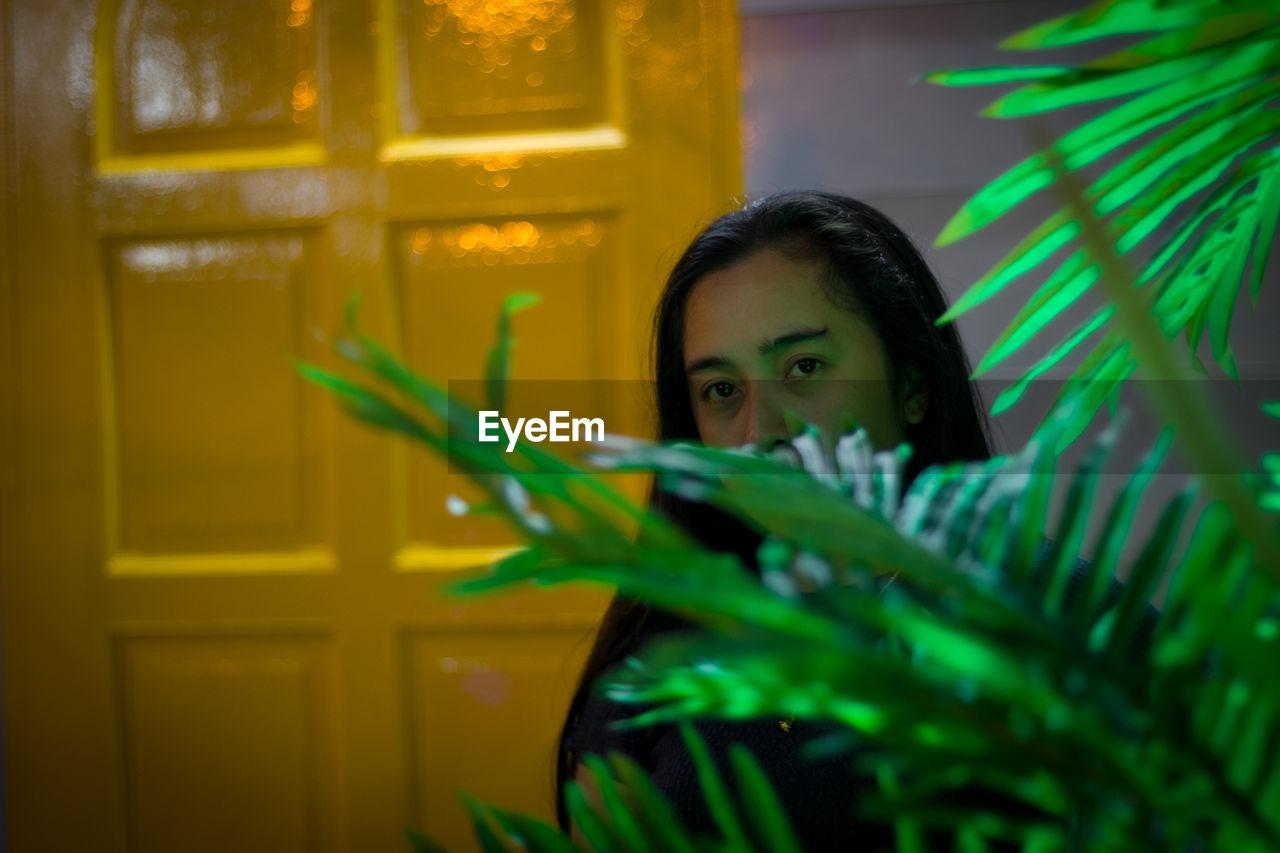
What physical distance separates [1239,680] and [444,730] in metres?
1.40

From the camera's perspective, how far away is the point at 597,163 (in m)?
1.42

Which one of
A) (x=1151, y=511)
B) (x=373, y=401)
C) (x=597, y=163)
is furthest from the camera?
(x=597, y=163)

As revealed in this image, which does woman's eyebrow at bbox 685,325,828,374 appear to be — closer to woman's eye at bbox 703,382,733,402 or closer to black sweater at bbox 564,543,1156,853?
woman's eye at bbox 703,382,733,402

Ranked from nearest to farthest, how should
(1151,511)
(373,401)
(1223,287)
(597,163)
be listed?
(373,401) → (1223,287) → (1151,511) → (597,163)

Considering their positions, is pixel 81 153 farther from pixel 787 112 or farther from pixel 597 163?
pixel 787 112

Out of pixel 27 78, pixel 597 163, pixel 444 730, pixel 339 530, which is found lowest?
pixel 444 730

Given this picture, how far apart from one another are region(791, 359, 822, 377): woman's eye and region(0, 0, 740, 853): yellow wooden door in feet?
1.77

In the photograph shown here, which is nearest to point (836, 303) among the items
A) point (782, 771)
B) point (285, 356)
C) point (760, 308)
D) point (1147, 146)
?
point (760, 308)

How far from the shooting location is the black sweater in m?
0.79

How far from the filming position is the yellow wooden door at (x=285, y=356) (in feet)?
4.66

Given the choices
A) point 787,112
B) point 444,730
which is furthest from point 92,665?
point 787,112

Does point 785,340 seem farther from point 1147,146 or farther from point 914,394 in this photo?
point 1147,146

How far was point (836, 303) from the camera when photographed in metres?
0.91

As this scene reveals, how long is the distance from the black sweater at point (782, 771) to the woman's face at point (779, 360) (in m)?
0.21
